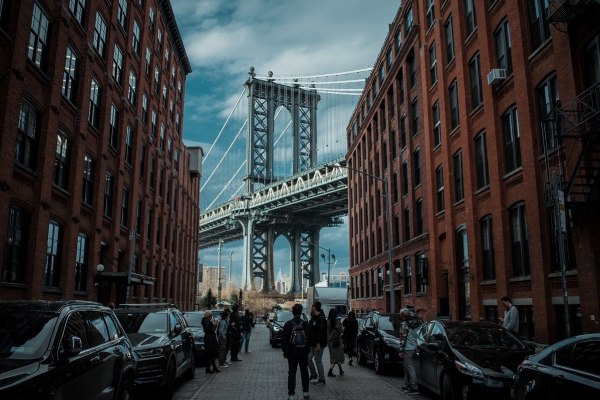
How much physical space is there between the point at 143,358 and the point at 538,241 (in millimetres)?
11553

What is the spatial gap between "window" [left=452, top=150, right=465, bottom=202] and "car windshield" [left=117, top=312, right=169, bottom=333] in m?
15.0

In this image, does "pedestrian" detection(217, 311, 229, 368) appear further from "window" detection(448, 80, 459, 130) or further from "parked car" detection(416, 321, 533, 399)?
"window" detection(448, 80, 459, 130)

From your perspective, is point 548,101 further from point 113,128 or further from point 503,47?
point 113,128

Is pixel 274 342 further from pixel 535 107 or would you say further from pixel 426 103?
pixel 535 107

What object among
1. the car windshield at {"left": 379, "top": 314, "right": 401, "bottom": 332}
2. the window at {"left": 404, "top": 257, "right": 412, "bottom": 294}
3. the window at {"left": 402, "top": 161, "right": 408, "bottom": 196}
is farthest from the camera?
the window at {"left": 402, "top": 161, "right": 408, "bottom": 196}

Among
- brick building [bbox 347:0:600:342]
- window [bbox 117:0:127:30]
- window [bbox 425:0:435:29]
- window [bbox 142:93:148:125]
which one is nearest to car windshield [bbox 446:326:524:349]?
brick building [bbox 347:0:600:342]

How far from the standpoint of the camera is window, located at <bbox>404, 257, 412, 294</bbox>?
32.0m

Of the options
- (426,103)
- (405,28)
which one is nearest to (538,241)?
(426,103)

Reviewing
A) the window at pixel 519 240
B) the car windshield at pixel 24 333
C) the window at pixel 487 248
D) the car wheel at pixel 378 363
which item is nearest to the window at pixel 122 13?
the window at pixel 487 248

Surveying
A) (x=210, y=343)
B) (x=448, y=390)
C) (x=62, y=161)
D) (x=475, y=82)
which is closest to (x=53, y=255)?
(x=62, y=161)

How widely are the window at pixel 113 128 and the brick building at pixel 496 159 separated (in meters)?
15.2

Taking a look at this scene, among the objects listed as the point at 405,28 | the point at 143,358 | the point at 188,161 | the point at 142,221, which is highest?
the point at 405,28

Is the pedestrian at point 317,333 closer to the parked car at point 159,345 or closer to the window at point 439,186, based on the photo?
the parked car at point 159,345

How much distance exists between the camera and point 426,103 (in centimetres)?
2777
